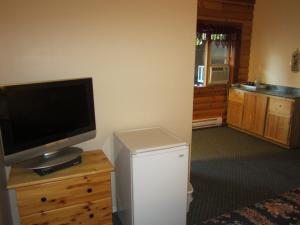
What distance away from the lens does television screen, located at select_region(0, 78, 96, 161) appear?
1.52 meters

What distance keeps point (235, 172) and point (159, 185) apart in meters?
1.77

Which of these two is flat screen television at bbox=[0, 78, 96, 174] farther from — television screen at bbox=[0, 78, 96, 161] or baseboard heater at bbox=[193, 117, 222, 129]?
baseboard heater at bbox=[193, 117, 222, 129]

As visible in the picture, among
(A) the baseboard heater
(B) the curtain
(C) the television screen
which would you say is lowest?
(A) the baseboard heater

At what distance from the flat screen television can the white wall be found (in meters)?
0.28

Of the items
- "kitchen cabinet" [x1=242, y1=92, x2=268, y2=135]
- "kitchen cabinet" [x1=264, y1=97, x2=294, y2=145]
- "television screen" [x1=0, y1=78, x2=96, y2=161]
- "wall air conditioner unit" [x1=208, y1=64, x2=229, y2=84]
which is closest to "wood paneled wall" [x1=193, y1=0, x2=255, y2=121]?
"wall air conditioner unit" [x1=208, y1=64, x2=229, y2=84]

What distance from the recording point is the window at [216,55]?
4961 millimetres

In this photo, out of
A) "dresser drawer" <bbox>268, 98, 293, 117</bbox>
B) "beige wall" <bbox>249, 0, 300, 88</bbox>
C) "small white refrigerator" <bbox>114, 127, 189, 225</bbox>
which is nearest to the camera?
"small white refrigerator" <bbox>114, 127, 189, 225</bbox>

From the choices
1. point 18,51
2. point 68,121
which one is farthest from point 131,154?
point 18,51

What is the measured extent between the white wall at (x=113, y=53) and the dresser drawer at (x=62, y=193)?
519mm

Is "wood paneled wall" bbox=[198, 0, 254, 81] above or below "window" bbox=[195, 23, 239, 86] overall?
above

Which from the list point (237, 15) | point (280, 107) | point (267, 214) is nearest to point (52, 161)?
point (267, 214)

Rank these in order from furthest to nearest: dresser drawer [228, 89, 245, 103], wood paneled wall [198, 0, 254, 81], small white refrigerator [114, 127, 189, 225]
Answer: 1. dresser drawer [228, 89, 245, 103]
2. wood paneled wall [198, 0, 254, 81]
3. small white refrigerator [114, 127, 189, 225]

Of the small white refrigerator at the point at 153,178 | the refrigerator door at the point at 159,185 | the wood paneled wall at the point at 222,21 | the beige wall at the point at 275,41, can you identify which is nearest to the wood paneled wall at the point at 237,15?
the wood paneled wall at the point at 222,21

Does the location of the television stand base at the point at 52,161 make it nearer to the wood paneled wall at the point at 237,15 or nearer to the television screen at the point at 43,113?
the television screen at the point at 43,113
